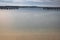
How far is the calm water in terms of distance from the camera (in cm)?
101

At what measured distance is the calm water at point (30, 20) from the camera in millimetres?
1006

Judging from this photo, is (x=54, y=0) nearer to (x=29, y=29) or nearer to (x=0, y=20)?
(x=29, y=29)

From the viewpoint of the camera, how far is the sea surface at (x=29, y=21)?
1.00 m

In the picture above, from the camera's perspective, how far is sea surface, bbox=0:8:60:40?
100 centimetres

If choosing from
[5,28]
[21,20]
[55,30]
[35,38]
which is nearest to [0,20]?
[5,28]

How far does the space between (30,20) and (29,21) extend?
0.01 metres

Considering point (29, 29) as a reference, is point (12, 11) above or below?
above

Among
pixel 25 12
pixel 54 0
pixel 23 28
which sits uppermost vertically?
pixel 54 0

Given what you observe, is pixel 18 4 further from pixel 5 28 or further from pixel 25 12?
pixel 5 28

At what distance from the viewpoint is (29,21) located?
102 centimetres

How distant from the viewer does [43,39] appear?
3.32ft

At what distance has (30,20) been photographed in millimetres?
1023

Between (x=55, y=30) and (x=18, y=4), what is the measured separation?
468mm

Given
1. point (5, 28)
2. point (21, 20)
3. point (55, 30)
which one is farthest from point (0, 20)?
point (55, 30)
